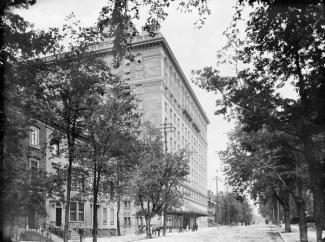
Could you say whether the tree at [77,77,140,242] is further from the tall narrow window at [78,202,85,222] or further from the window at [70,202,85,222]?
the tall narrow window at [78,202,85,222]

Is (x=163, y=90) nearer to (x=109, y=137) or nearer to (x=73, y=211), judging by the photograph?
(x=73, y=211)

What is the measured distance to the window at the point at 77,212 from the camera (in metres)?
42.7

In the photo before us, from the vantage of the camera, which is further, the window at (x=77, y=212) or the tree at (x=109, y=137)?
the window at (x=77, y=212)

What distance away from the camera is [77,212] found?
142ft

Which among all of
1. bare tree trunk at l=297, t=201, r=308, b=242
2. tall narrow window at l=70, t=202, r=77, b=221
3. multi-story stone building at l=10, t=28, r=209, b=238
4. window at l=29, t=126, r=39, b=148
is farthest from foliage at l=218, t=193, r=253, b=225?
bare tree trunk at l=297, t=201, r=308, b=242

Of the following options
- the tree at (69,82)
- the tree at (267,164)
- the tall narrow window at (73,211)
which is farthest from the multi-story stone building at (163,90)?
the tree at (69,82)

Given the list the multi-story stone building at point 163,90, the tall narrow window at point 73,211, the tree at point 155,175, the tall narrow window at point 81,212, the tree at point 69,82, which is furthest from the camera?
the multi-story stone building at point 163,90

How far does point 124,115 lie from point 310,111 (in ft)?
39.6

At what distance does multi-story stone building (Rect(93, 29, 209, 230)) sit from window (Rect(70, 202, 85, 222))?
1507 cm

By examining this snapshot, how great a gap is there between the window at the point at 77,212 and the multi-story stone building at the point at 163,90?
15.1m

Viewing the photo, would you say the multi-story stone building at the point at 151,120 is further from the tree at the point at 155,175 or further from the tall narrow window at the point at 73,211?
the tree at the point at 155,175

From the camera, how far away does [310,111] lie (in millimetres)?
16250

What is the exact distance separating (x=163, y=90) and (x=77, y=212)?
110 ft

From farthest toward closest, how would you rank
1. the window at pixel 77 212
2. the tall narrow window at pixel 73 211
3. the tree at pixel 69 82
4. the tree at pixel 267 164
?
the window at pixel 77 212
the tall narrow window at pixel 73 211
the tree at pixel 267 164
the tree at pixel 69 82
